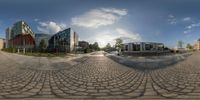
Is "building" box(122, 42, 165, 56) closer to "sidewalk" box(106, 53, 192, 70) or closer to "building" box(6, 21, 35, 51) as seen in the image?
"sidewalk" box(106, 53, 192, 70)

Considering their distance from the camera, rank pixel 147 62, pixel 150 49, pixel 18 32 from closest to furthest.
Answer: pixel 18 32 < pixel 150 49 < pixel 147 62

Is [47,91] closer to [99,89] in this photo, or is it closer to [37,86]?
[37,86]

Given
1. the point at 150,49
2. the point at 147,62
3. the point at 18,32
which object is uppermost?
the point at 18,32

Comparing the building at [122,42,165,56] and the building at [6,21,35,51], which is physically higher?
the building at [6,21,35,51]

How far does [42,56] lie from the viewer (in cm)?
1191

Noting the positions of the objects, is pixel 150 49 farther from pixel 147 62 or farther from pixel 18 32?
pixel 18 32

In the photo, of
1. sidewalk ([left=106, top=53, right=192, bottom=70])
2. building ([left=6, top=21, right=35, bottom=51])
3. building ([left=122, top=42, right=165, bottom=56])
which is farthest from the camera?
building ([left=122, top=42, right=165, bottom=56])

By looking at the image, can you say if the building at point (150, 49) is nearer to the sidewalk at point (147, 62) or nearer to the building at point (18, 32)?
the sidewalk at point (147, 62)

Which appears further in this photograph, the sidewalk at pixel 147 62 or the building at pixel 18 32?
the sidewalk at pixel 147 62

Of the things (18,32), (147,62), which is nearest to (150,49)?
(147,62)

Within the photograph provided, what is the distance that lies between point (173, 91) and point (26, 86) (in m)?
3.48

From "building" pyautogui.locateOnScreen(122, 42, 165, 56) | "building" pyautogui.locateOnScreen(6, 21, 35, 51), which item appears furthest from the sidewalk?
"building" pyautogui.locateOnScreen(6, 21, 35, 51)

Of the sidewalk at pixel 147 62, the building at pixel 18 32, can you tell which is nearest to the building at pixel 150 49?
the sidewalk at pixel 147 62

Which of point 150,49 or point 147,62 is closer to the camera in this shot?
point 150,49
